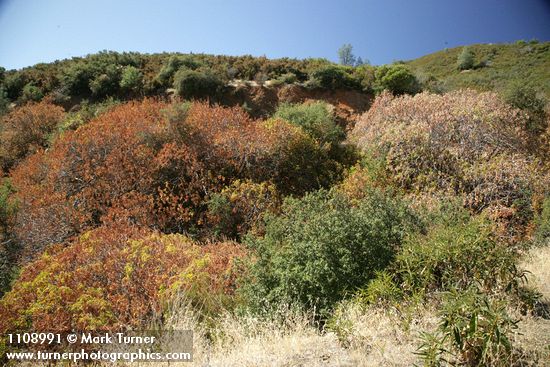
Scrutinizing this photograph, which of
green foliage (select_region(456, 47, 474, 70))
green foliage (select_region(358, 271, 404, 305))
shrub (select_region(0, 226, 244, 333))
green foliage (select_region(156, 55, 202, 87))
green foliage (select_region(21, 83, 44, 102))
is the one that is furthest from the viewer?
green foliage (select_region(456, 47, 474, 70))

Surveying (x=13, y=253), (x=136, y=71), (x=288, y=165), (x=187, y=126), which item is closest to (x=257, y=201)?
(x=288, y=165)

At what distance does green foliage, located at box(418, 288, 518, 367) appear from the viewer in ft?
9.71

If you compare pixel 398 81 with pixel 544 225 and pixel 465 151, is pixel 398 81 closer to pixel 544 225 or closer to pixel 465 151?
pixel 465 151

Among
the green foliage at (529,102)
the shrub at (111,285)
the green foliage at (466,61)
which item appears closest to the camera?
the shrub at (111,285)

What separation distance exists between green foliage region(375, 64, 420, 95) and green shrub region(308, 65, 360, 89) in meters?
1.45

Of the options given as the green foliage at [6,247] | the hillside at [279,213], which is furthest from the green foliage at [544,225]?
the green foliage at [6,247]

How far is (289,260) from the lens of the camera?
5312mm

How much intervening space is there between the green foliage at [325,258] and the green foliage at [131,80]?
15690mm

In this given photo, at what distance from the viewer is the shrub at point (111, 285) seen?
17.7ft

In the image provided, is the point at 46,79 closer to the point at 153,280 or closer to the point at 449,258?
the point at 153,280

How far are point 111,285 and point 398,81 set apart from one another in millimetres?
17059

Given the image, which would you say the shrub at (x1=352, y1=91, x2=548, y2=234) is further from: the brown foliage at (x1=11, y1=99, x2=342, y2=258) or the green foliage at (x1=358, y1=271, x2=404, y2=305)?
the green foliage at (x1=358, y1=271, x2=404, y2=305)

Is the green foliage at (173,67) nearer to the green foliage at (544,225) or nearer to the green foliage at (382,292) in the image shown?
the green foliage at (544,225)

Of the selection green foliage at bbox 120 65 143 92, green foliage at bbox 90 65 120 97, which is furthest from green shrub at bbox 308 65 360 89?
green foliage at bbox 90 65 120 97
